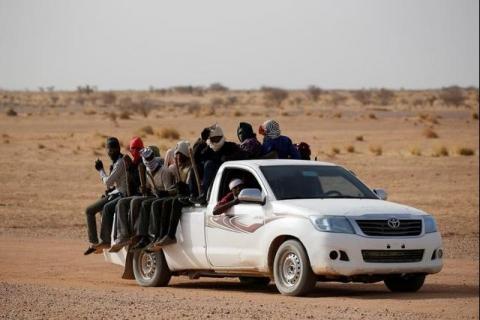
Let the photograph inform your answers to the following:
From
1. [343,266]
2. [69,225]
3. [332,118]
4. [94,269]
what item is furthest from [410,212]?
[332,118]

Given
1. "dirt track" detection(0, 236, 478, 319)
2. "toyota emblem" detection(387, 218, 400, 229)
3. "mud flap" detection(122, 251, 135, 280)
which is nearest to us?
"dirt track" detection(0, 236, 478, 319)

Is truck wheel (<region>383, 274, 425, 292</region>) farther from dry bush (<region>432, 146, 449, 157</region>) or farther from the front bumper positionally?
dry bush (<region>432, 146, 449, 157</region>)

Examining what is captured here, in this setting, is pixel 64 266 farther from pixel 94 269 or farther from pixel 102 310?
pixel 102 310

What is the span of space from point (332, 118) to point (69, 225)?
156 ft

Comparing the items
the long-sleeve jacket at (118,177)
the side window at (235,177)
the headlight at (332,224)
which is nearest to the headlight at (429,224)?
the headlight at (332,224)

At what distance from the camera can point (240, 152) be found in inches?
697

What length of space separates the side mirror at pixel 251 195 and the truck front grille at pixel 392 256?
1.54m

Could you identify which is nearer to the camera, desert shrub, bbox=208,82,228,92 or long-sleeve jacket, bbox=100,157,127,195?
long-sleeve jacket, bbox=100,157,127,195

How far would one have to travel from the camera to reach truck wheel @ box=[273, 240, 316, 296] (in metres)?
15.4

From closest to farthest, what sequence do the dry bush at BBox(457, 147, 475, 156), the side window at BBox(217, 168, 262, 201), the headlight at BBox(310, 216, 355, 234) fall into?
the headlight at BBox(310, 216, 355, 234) → the side window at BBox(217, 168, 262, 201) → the dry bush at BBox(457, 147, 475, 156)

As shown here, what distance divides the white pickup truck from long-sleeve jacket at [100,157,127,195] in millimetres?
1324

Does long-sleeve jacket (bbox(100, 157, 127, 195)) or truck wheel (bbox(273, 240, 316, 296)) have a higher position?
long-sleeve jacket (bbox(100, 157, 127, 195))

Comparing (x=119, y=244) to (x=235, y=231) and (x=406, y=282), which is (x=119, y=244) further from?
(x=406, y=282)

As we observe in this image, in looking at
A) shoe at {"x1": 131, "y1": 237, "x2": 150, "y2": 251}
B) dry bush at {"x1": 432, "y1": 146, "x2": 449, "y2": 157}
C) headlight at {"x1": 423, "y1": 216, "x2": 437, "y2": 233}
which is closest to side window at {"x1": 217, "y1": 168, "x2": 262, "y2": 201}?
shoe at {"x1": 131, "y1": 237, "x2": 150, "y2": 251}
